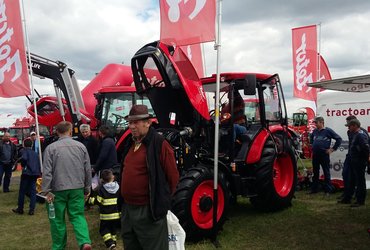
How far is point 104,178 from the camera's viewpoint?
205 inches

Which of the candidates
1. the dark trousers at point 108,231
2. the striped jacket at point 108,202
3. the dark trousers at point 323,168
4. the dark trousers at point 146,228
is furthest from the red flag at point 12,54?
Result: the dark trousers at point 323,168

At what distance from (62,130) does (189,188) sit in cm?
171

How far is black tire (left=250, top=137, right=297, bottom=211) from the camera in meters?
6.14

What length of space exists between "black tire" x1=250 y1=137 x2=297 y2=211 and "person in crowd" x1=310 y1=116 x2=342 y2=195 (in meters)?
1.56

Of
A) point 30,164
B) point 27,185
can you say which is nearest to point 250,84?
point 30,164

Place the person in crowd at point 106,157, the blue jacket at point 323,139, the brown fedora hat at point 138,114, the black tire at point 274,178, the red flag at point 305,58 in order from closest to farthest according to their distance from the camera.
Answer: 1. the brown fedora hat at point 138,114
2. the black tire at point 274,178
3. the person in crowd at point 106,157
4. the blue jacket at point 323,139
5. the red flag at point 305,58

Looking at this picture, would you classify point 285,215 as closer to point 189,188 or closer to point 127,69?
point 189,188

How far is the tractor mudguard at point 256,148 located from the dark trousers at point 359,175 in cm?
176

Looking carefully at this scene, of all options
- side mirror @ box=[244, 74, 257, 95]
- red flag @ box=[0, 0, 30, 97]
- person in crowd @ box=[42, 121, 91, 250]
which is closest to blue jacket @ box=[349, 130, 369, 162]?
side mirror @ box=[244, 74, 257, 95]

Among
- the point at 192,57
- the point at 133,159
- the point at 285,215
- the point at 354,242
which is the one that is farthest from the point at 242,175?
the point at 192,57

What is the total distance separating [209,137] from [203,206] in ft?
3.97

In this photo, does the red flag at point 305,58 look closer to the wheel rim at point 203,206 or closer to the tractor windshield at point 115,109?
the tractor windshield at point 115,109

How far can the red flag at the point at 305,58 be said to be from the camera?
12531mm

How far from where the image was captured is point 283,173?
7.06 m
